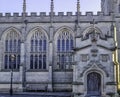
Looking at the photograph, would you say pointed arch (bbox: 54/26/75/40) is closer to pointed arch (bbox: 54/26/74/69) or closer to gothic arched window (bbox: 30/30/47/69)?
pointed arch (bbox: 54/26/74/69)

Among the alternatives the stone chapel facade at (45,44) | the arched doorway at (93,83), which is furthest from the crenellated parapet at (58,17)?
the arched doorway at (93,83)

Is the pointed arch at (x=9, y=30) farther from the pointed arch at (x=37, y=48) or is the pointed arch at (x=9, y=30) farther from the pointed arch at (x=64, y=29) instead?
the pointed arch at (x=64, y=29)

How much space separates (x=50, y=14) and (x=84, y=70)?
12.4 m

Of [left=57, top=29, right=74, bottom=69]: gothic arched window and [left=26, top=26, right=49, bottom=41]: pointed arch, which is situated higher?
[left=26, top=26, right=49, bottom=41]: pointed arch

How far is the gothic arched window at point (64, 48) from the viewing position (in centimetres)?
4697

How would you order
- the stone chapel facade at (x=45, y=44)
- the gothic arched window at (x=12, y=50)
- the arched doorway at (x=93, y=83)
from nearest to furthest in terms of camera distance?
1. the arched doorway at (x=93, y=83)
2. the stone chapel facade at (x=45, y=44)
3. the gothic arched window at (x=12, y=50)

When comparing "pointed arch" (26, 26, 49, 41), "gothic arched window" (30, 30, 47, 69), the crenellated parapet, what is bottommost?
"gothic arched window" (30, 30, 47, 69)

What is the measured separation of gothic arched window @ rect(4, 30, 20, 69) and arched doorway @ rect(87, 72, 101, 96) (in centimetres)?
1316

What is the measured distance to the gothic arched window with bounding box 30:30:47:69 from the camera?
4725cm

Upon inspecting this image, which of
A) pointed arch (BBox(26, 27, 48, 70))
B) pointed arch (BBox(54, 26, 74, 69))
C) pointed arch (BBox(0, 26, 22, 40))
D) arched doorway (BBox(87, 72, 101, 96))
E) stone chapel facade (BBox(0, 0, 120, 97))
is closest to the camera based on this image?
arched doorway (BBox(87, 72, 101, 96))

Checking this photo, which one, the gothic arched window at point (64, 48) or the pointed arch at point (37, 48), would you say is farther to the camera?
the pointed arch at point (37, 48)

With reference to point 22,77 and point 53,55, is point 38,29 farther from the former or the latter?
point 22,77

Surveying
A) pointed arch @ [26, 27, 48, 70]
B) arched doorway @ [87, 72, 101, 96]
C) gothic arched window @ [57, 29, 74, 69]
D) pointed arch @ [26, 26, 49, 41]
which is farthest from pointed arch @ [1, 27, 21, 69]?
arched doorway @ [87, 72, 101, 96]

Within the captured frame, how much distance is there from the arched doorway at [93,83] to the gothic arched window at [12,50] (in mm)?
13160
